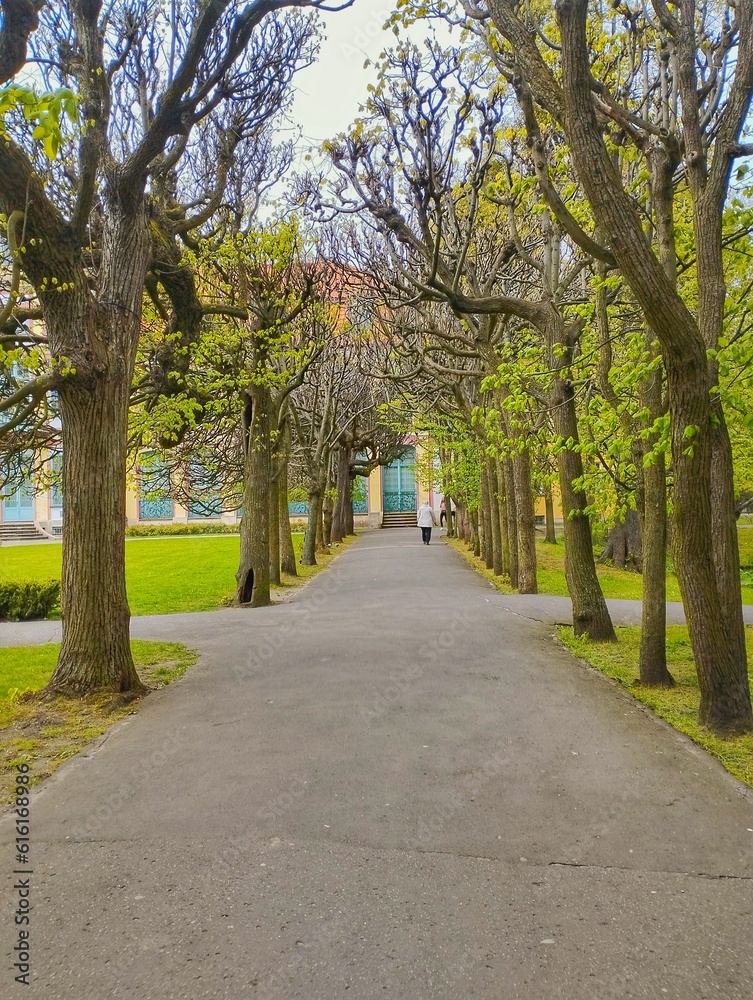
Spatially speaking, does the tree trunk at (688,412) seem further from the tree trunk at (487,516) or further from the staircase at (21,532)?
the staircase at (21,532)

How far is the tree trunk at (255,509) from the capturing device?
46.2 ft

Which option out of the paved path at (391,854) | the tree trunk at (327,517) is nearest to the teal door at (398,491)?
the tree trunk at (327,517)

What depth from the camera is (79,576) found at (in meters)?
6.97

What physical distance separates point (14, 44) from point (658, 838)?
724cm

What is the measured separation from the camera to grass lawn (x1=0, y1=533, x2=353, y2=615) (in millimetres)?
15805

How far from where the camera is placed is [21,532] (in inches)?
1770

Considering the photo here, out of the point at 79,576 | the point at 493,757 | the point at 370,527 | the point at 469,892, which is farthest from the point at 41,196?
the point at 370,527

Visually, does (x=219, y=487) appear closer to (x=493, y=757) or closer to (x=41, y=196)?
(x=41, y=196)

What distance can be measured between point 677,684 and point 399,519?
46.8 metres

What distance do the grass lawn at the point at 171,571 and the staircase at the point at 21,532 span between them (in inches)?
473

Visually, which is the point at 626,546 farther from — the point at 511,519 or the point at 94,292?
the point at 94,292

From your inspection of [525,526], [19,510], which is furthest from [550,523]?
[19,510]

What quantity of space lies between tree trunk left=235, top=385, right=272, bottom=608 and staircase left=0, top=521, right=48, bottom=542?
3395 cm

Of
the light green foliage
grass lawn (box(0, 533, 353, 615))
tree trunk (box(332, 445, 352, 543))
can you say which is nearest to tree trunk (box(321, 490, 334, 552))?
grass lawn (box(0, 533, 353, 615))
